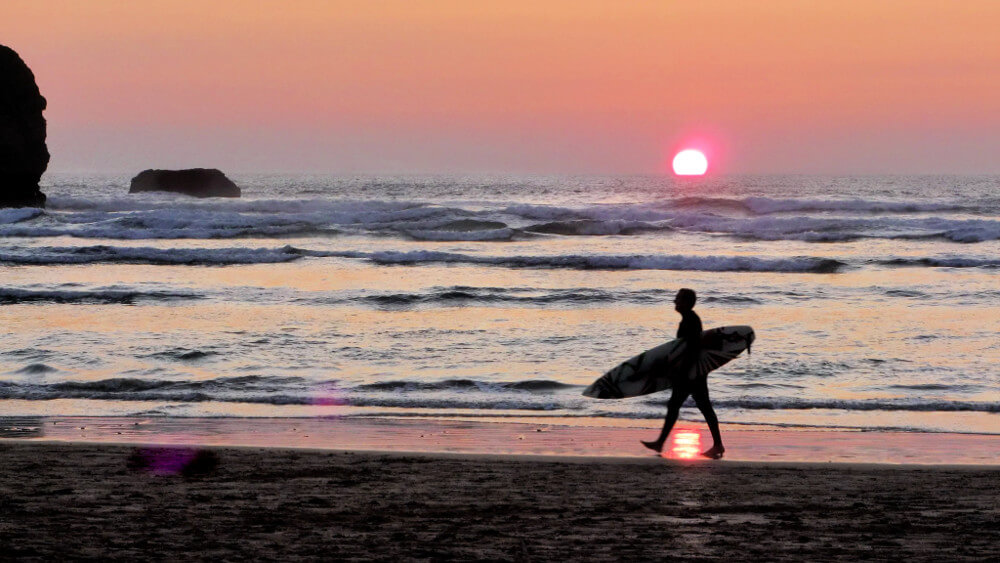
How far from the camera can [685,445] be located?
33.3 ft

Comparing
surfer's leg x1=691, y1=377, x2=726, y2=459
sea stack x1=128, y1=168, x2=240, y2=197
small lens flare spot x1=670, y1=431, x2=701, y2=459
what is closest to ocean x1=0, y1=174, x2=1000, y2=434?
small lens flare spot x1=670, y1=431, x2=701, y2=459

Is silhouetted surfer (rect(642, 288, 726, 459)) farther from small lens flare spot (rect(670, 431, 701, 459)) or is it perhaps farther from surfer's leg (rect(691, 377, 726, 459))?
small lens flare spot (rect(670, 431, 701, 459))

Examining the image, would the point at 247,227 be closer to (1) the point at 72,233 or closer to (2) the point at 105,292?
(1) the point at 72,233

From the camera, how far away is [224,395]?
42.3 feet

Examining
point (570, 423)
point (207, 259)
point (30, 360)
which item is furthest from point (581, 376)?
point (207, 259)

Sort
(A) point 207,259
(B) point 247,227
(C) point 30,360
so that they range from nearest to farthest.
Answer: (C) point 30,360, (A) point 207,259, (B) point 247,227

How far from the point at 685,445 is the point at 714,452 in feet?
1.73

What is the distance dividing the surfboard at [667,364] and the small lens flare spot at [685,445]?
19.7 inches

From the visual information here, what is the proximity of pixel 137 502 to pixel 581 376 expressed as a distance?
751 centimetres

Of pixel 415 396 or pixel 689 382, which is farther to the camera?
pixel 415 396

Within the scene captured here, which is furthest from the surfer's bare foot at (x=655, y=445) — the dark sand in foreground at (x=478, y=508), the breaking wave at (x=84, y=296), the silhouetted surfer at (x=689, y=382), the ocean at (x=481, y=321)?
the breaking wave at (x=84, y=296)

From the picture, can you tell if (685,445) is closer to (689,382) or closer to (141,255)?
(689,382)

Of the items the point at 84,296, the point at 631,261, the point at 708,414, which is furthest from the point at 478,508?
the point at 631,261

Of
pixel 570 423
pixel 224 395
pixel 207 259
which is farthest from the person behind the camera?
pixel 207 259
